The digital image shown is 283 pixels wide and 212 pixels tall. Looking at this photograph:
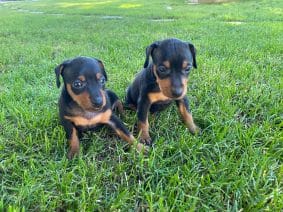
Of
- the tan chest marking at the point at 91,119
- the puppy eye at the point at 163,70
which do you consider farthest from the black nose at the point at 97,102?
the puppy eye at the point at 163,70

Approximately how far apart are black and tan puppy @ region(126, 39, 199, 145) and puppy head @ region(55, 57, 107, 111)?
539mm

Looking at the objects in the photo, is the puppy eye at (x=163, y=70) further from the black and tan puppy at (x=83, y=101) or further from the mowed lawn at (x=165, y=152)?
the mowed lawn at (x=165, y=152)

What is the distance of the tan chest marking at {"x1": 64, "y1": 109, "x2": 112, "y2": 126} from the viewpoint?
3.24 metres

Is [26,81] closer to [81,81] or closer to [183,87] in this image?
[81,81]

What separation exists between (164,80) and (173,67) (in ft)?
0.48

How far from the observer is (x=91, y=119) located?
325cm

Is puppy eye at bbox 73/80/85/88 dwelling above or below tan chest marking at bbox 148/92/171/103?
above

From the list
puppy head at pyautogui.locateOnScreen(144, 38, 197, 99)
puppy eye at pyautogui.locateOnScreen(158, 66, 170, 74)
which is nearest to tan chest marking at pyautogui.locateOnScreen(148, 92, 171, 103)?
puppy head at pyautogui.locateOnScreen(144, 38, 197, 99)

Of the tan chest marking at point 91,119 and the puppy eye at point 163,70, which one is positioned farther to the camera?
the tan chest marking at point 91,119

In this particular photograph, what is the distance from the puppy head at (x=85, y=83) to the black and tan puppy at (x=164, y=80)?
54 centimetres

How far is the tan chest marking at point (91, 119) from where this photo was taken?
10.6 ft

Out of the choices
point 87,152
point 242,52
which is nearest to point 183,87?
point 87,152

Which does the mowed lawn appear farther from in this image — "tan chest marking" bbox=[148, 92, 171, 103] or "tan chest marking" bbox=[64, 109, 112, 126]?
"tan chest marking" bbox=[148, 92, 171, 103]

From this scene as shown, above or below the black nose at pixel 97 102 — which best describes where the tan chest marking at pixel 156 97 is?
below
